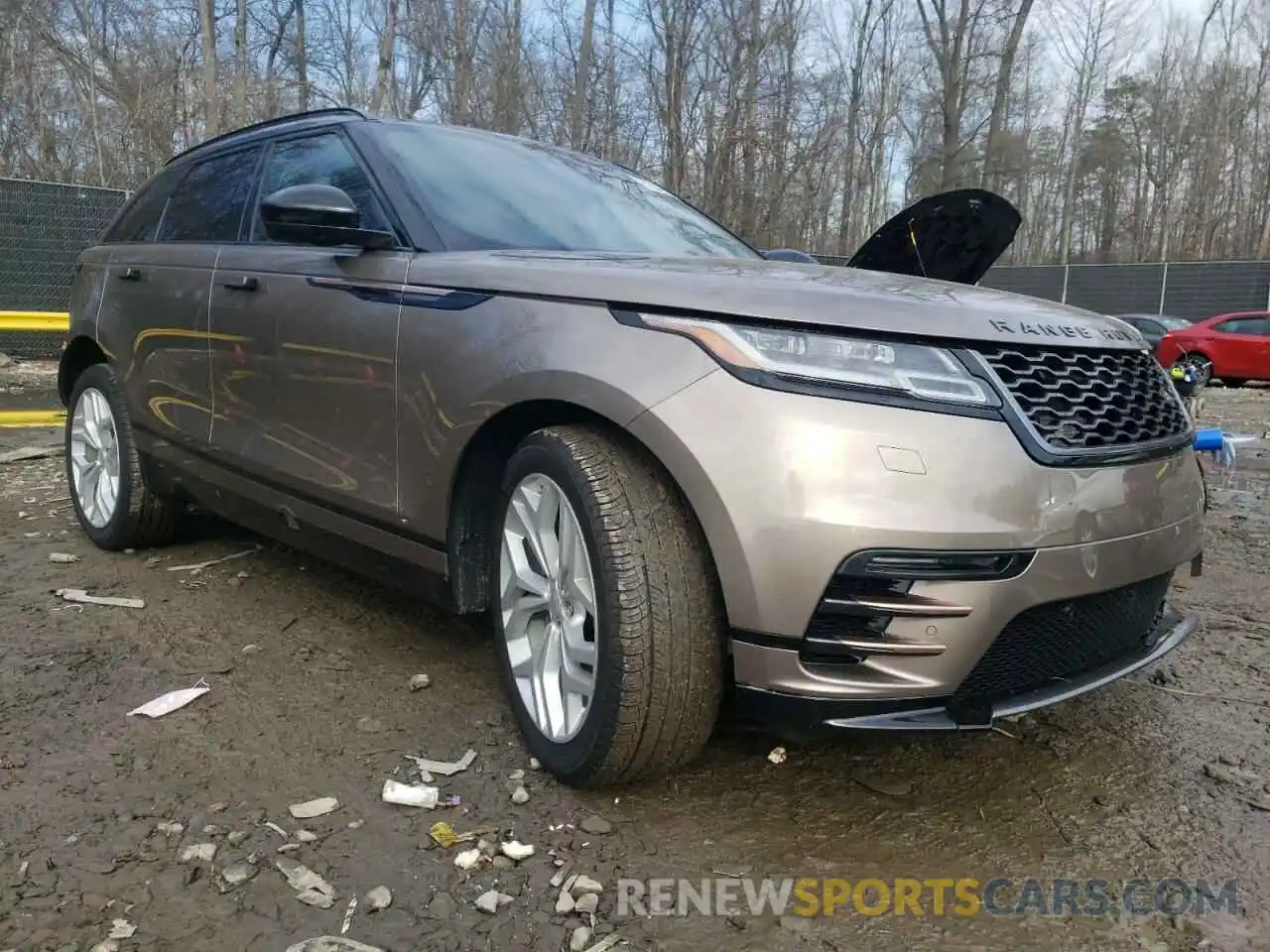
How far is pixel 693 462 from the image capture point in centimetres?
183

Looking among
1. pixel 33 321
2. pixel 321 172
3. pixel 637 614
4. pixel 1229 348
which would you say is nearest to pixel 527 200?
pixel 321 172

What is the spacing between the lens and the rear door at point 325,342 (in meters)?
2.55

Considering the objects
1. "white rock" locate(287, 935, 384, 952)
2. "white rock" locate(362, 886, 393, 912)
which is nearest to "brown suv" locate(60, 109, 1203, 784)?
"white rock" locate(362, 886, 393, 912)

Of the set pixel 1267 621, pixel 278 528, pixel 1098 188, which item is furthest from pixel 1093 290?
pixel 278 528

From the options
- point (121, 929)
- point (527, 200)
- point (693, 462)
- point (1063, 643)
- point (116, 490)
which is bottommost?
point (121, 929)

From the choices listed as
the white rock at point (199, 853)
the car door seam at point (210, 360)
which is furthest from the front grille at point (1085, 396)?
the car door seam at point (210, 360)

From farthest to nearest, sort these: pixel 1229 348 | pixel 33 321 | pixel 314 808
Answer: pixel 1229 348 → pixel 33 321 → pixel 314 808

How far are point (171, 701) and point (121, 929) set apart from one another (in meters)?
1.02

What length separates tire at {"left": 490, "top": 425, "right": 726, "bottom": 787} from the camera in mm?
1895

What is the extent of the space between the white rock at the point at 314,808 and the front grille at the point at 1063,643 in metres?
1.35

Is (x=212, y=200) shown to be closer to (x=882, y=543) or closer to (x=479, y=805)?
(x=479, y=805)

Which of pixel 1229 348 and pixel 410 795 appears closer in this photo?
pixel 410 795

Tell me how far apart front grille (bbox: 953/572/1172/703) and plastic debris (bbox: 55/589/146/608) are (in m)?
2.89

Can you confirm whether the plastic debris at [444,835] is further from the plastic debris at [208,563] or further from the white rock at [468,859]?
the plastic debris at [208,563]
